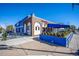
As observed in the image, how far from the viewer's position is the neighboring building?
363 centimetres

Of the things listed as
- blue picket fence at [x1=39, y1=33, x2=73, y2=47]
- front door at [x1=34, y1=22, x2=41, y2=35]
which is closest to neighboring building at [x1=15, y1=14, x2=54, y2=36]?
front door at [x1=34, y1=22, x2=41, y2=35]

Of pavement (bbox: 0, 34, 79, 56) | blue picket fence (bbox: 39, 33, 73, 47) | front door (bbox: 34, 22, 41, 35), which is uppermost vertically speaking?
front door (bbox: 34, 22, 41, 35)

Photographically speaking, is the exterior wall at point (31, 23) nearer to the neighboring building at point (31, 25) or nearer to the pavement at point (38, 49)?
the neighboring building at point (31, 25)

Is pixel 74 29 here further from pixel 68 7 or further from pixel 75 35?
pixel 68 7

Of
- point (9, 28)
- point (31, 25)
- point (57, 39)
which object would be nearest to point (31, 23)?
point (31, 25)

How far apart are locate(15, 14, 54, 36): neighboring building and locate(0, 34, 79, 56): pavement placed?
17 centimetres

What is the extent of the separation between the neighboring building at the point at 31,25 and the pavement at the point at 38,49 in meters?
0.17

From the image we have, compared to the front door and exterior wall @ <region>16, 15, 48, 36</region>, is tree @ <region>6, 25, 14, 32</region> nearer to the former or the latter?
exterior wall @ <region>16, 15, 48, 36</region>

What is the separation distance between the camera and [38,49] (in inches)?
142

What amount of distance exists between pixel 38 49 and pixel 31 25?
38 centimetres

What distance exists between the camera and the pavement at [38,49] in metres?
3.59

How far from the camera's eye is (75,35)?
3.59 m

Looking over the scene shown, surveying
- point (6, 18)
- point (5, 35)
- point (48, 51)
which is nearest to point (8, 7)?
point (6, 18)

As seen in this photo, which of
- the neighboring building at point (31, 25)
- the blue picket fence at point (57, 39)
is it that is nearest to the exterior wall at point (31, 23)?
the neighboring building at point (31, 25)
